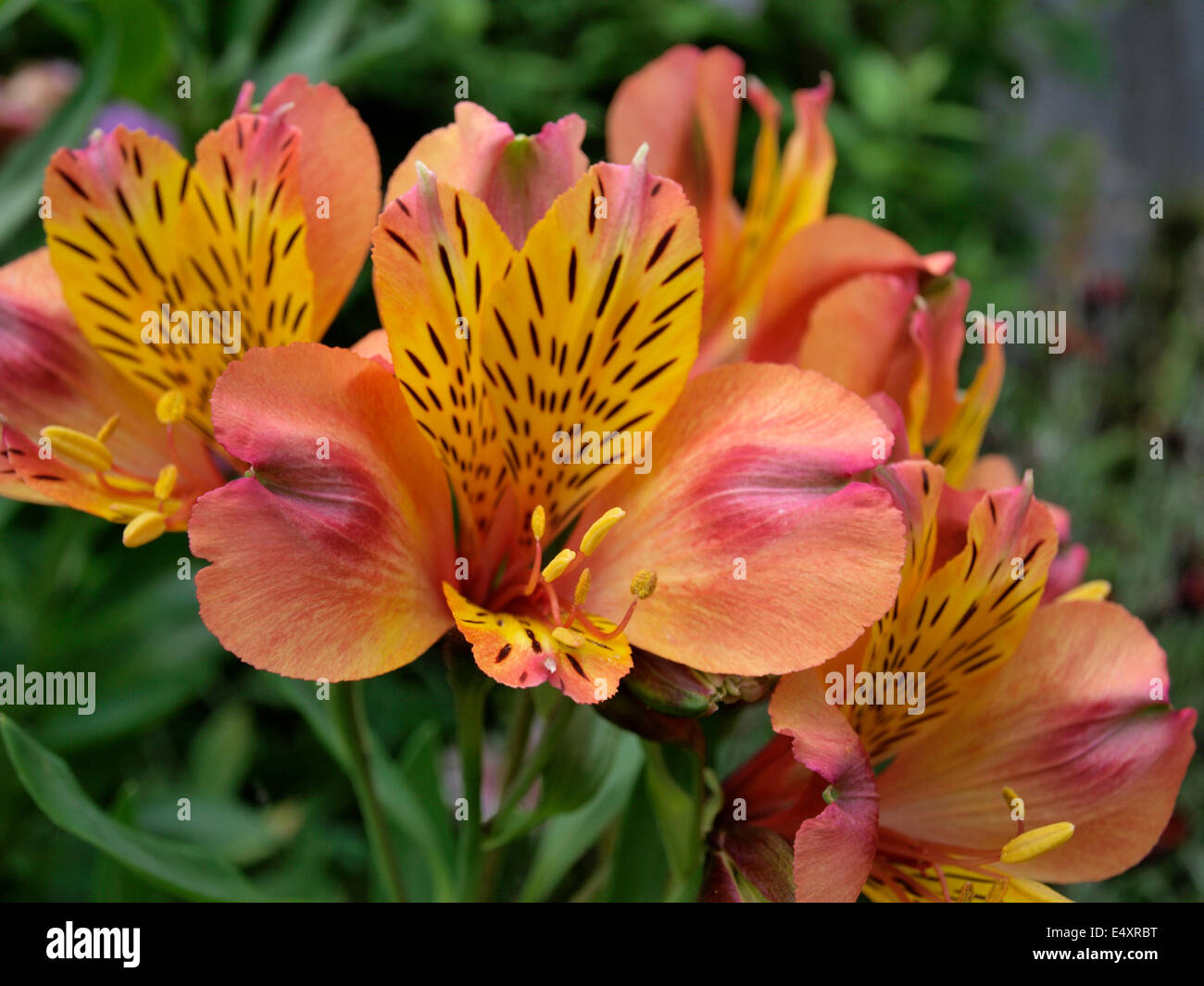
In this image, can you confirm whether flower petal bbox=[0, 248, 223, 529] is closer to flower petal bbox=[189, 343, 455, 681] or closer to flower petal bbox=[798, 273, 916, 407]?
flower petal bbox=[189, 343, 455, 681]

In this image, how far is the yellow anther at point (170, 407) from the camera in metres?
0.55

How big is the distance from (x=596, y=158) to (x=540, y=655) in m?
1.86

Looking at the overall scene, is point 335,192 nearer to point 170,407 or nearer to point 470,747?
point 170,407

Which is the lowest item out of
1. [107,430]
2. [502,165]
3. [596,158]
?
[107,430]

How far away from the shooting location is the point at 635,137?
2.17ft

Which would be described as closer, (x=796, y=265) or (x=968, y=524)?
(x=968, y=524)

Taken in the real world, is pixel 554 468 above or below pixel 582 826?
above

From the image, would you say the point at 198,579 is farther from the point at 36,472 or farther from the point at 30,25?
the point at 30,25

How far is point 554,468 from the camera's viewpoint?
54cm

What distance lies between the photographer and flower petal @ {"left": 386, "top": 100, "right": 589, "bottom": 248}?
0.52m

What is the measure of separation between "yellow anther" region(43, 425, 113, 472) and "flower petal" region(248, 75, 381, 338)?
121 mm

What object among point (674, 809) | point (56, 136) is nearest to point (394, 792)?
point (674, 809)

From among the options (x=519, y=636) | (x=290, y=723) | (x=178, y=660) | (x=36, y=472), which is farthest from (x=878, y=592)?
(x=290, y=723)

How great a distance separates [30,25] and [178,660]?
112cm
